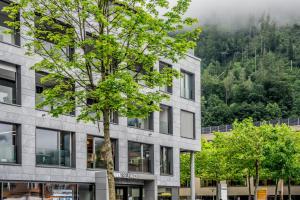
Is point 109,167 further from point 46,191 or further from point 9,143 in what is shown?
point 46,191

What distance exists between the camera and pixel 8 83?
106 feet

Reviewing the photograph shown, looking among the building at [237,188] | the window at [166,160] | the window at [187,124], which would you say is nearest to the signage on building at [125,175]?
the window at [166,160]

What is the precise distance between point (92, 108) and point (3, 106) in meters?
9.66

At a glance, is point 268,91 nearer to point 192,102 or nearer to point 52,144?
point 192,102

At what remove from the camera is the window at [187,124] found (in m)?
47.7

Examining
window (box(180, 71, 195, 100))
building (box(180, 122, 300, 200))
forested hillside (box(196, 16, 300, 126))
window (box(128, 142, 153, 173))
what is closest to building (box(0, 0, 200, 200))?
window (box(128, 142, 153, 173))

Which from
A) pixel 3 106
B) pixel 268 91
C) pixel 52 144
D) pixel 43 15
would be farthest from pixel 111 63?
pixel 268 91

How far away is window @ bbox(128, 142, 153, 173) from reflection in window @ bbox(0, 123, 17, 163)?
35.5ft

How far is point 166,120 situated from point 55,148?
1283 cm

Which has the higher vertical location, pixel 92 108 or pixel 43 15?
pixel 43 15

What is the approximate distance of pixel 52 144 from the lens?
34.8m

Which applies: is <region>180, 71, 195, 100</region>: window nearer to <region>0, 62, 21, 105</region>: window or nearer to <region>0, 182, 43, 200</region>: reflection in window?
<region>0, 182, 43, 200</region>: reflection in window

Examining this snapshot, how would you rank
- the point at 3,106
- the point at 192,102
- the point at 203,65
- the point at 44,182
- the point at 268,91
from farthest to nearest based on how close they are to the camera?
1. the point at 203,65
2. the point at 268,91
3. the point at 192,102
4. the point at 44,182
5. the point at 3,106

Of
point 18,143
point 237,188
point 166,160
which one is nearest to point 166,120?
point 166,160
